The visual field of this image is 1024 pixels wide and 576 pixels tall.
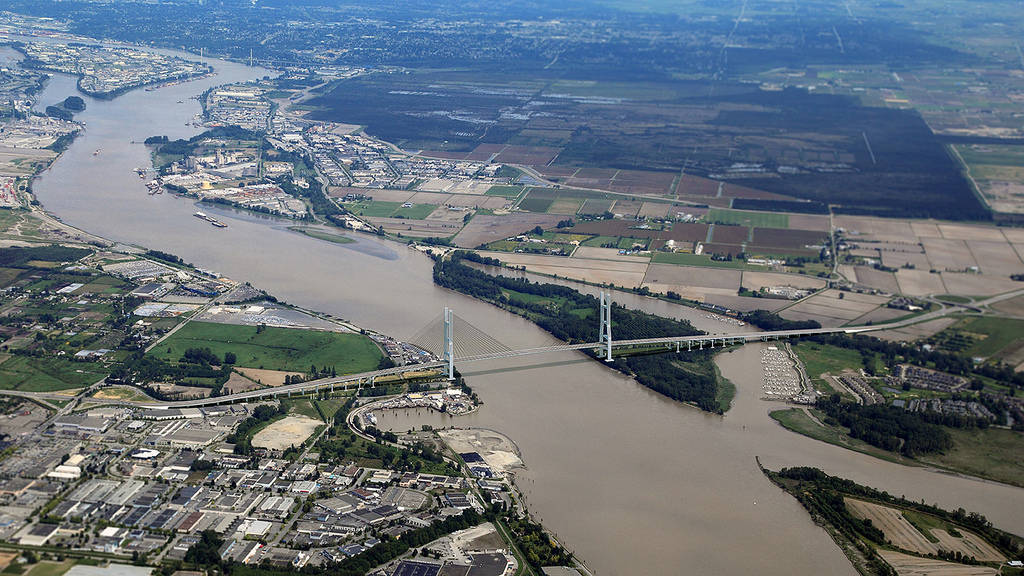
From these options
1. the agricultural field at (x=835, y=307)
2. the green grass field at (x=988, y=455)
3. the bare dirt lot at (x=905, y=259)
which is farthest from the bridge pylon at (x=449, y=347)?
the bare dirt lot at (x=905, y=259)

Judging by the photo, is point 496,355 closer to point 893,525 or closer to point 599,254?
point 893,525

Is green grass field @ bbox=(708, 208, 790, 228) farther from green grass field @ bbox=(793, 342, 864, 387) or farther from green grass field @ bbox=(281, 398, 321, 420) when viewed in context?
green grass field @ bbox=(281, 398, 321, 420)

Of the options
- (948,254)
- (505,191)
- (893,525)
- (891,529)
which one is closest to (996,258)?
(948,254)

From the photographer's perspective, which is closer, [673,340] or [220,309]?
[673,340]

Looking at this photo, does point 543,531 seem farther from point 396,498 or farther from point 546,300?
point 546,300

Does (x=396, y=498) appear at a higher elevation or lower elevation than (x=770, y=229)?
lower

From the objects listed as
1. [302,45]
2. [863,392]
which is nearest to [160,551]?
[863,392]

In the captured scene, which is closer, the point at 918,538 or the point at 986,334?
the point at 918,538
